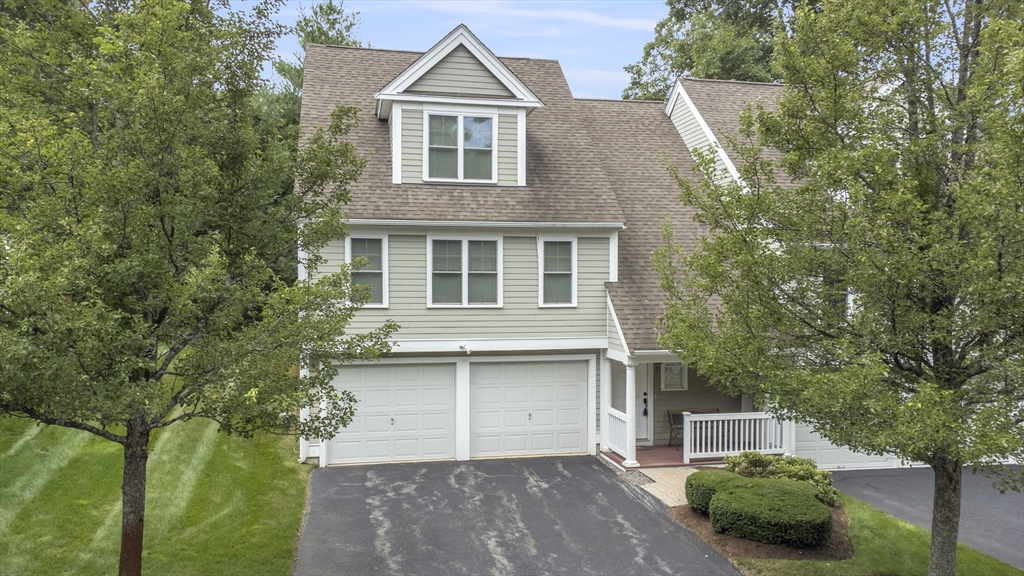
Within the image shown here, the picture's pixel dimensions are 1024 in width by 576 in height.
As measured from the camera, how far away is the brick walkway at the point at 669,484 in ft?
39.8

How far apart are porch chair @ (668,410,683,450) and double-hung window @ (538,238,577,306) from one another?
3.85m

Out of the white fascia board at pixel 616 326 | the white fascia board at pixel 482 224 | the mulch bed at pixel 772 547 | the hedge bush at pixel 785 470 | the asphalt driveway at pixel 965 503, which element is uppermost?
the white fascia board at pixel 482 224

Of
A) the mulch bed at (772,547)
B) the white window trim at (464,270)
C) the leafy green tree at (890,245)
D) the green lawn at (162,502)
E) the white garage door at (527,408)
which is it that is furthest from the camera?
the white garage door at (527,408)

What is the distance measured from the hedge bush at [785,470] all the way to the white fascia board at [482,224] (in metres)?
5.68

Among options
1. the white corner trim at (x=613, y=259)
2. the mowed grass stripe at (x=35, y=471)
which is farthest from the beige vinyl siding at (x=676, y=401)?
the mowed grass stripe at (x=35, y=471)

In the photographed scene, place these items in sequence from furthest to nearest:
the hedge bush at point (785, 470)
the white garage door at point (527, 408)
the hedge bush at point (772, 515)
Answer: the white garage door at point (527, 408) < the hedge bush at point (785, 470) < the hedge bush at point (772, 515)

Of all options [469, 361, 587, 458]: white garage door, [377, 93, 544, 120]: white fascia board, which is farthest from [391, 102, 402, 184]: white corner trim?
[469, 361, 587, 458]: white garage door

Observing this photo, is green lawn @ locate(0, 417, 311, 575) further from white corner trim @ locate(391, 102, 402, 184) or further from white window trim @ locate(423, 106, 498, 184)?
white window trim @ locate(423, 106, 498, 184)

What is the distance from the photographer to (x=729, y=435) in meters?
14.7

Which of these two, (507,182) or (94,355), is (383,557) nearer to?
(94,355)

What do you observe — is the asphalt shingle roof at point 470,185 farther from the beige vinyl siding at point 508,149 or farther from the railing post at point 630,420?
the railing post at point 630,420

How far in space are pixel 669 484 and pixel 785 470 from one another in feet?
7.22

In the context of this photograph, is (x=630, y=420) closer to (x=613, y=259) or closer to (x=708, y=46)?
(x=613, y=259)

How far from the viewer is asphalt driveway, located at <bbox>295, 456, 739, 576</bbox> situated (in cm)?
938
